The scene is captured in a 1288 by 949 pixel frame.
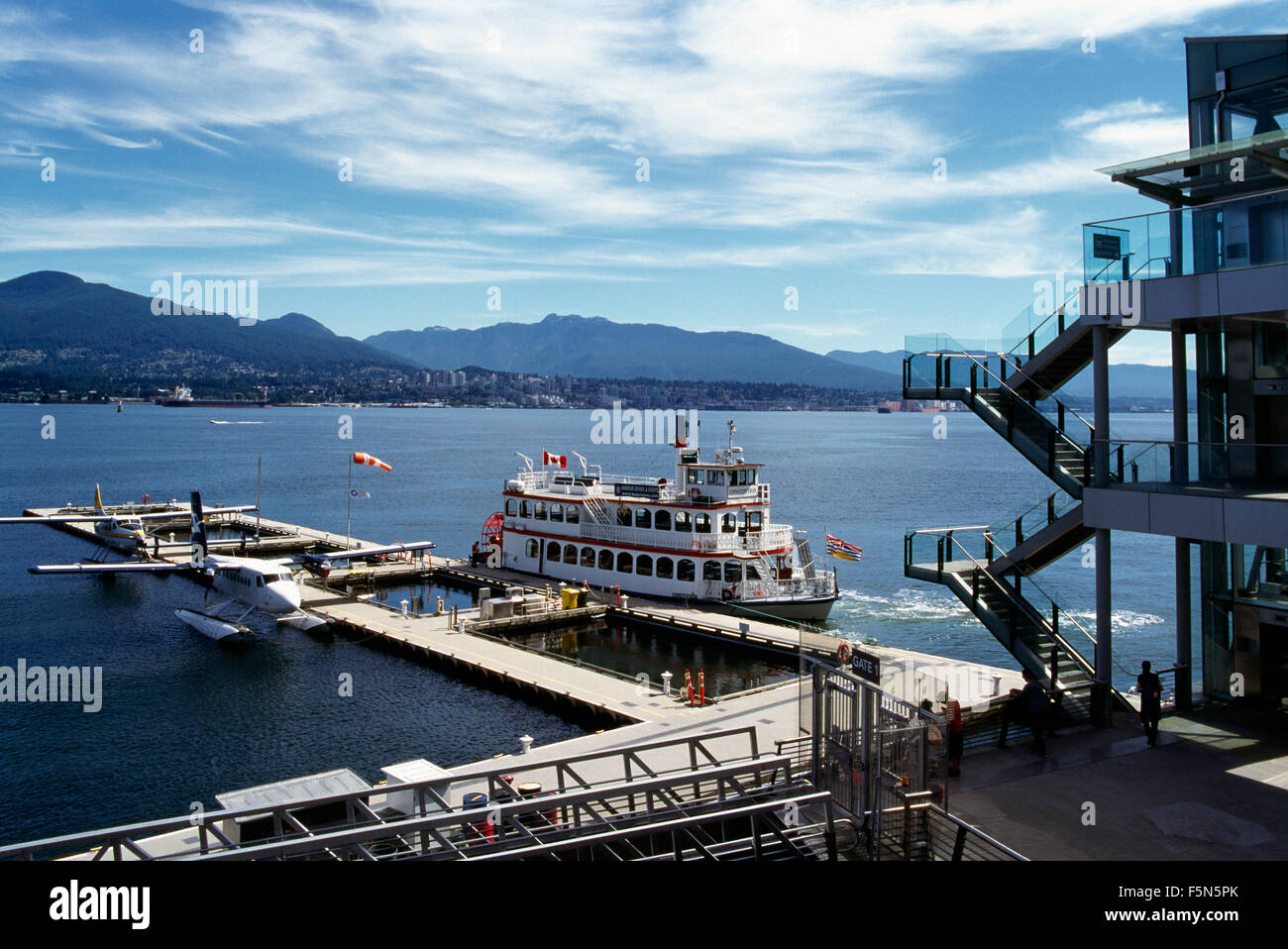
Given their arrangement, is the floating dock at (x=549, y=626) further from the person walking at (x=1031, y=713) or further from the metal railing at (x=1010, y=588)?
the person walking at (x=1031, y=713)

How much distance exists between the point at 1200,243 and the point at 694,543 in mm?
28200

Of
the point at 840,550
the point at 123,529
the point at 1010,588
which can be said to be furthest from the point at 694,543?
the point at 123,529

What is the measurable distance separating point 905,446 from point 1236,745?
18716 cm

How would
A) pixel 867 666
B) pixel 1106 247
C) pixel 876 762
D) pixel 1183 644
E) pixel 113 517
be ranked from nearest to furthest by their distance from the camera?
pixel 876 762, pixel 867 666, pixel 1106 247, pixel 1183 644, pixel 113 517

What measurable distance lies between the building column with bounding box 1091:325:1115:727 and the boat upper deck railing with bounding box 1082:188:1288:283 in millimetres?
1215

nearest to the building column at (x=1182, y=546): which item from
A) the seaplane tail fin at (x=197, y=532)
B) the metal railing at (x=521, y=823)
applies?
the metal railing at (x=521, y=823)

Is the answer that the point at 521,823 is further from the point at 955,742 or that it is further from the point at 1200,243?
the point at 1200,243

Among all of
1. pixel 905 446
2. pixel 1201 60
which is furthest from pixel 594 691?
pixel 905 446

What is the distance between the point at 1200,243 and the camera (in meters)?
16.2

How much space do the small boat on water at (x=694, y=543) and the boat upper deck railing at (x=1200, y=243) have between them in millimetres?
23041

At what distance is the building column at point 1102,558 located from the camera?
664 inches

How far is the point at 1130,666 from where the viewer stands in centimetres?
3438
